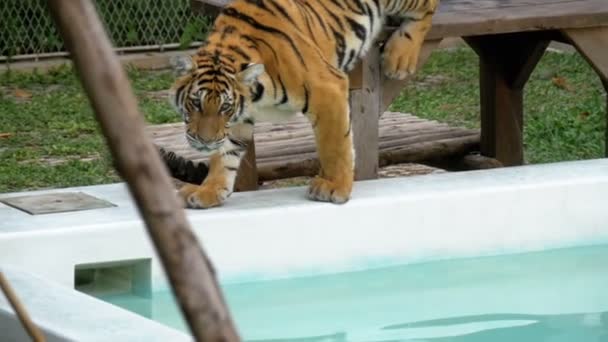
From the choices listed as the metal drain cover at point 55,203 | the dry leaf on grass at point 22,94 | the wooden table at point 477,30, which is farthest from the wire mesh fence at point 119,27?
the metal drain cover at point 55,203

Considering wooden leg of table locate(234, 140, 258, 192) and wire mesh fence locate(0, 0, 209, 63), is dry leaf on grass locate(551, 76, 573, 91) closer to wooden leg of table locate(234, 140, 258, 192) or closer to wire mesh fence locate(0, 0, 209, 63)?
wire mesh fence locate(0, 0, 209, 63)

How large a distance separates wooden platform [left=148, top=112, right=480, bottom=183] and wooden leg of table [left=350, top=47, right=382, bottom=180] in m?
0.65

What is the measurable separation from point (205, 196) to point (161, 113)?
315 centimetres

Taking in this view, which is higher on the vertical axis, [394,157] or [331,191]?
[394,157]

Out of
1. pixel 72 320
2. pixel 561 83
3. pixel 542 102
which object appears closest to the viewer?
pixel 72 320

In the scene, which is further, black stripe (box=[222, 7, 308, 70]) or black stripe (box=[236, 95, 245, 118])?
black stripe (box=[222, 7, 308, 70])

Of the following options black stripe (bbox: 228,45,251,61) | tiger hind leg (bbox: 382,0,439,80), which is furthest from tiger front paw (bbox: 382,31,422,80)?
black stripe (bbox: 228,45,251,61)

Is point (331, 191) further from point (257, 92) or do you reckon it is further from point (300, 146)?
point (300, 146)

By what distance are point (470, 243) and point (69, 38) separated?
11.8ft

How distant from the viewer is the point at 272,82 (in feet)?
13.9

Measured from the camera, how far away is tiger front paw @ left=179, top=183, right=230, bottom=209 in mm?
4367

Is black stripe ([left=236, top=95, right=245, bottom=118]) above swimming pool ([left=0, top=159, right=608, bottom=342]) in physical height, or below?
above

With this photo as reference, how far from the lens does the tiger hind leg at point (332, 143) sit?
429 cm

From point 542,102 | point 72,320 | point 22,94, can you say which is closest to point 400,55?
point 72,320
